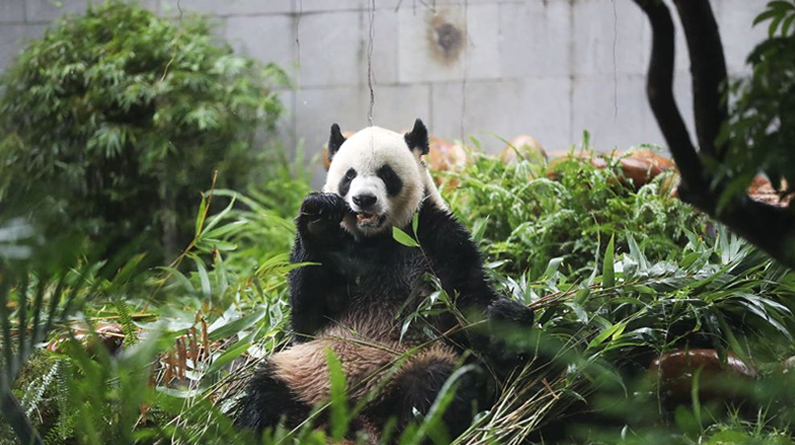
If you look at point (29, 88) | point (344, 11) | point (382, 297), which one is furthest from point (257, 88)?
point (382, 297)

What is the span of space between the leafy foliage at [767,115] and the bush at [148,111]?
255cm

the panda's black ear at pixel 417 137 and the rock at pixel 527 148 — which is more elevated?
the panda's black ear at pixel 417 137

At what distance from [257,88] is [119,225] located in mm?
1098

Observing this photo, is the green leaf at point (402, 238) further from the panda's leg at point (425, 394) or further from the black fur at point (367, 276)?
the panda's leg at point (425, 394)

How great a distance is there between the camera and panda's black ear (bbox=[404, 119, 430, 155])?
74.4 inches

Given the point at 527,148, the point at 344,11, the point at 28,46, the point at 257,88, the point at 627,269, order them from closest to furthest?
the point at 627,269
the point at 344,11
the point at 28,46
the point at 527,148
the point at 257,88

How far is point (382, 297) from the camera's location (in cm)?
178

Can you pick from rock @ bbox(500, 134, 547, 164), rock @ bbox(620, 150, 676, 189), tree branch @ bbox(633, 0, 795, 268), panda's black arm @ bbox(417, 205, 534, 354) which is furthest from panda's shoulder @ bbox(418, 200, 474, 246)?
rock @ bbox(620, 150, 676, 189)

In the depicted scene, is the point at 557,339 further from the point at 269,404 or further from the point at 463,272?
the point at 269,404

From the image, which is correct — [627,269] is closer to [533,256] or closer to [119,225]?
[533,256]

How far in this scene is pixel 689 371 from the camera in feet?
6.00

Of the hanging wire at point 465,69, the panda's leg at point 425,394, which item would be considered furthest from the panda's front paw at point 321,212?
the hanging wire at point 465,69

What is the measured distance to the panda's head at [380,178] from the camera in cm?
177

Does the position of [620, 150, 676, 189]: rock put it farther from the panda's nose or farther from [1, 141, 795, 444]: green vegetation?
the panda's nose
